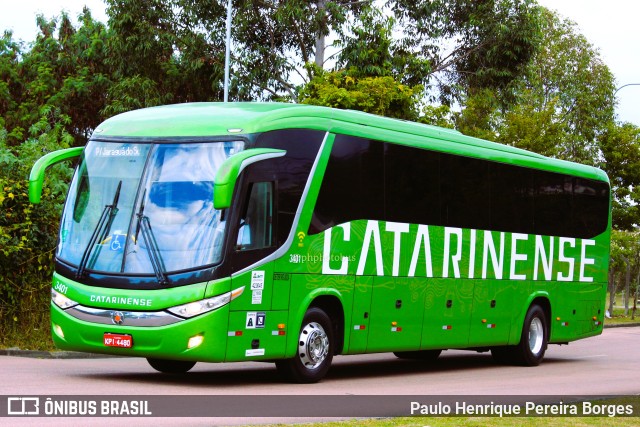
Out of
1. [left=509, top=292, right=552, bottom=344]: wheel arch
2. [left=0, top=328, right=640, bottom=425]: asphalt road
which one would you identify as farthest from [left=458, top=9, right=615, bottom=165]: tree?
[left=0, top=328, right=640, bottom=425]: asphalt road

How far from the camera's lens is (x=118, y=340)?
14.4m

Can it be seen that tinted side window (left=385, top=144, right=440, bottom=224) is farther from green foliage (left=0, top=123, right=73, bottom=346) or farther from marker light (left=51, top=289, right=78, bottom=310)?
green foliage (left=0, top=123, right=73, bottom=346)

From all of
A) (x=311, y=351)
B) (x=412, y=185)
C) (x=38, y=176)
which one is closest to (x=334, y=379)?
(x=311, y=351)

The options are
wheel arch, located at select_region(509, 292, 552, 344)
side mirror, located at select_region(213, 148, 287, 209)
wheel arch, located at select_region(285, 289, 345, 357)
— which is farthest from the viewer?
wheel arch, located at select_region(509, 292, 552, 344)

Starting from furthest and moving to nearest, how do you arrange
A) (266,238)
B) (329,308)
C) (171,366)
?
(171,366) < (329,308) < (266,238)

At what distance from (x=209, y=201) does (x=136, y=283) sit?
50.3 inches

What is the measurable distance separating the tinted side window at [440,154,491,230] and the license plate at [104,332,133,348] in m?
6.34

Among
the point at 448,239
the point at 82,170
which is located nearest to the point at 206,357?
the point at 82,170

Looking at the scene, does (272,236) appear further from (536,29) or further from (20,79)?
(20,79)

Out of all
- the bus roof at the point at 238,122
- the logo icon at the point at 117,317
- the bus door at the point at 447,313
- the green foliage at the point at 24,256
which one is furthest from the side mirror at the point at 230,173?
the green foliage at the point at 24,256

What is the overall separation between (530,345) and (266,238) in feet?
28.0

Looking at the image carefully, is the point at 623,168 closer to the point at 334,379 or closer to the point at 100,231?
the point at 334,379

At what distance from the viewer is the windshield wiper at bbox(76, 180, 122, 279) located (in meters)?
14.8

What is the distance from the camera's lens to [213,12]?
4300cm
